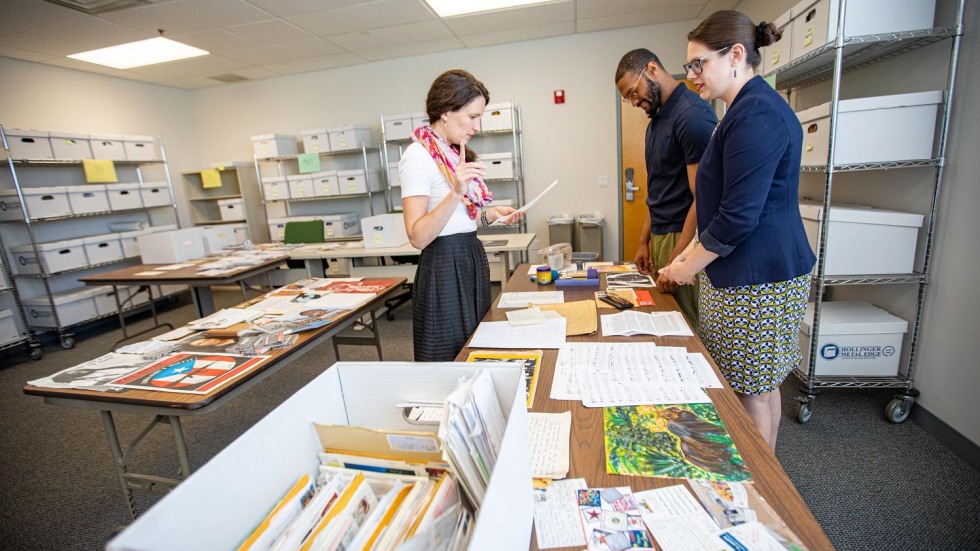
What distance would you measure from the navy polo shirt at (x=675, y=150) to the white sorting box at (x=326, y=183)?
390 centimetres

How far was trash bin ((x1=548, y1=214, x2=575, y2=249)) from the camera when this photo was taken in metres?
4.82

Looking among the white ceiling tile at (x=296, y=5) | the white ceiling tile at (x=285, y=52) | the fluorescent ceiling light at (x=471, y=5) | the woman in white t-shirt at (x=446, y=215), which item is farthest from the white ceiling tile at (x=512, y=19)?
the woman in white t-shirt at (x=446, y=215)

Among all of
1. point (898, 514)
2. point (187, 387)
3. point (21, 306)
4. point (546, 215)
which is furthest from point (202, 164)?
point (898, 514)

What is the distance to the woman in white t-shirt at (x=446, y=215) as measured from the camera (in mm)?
1479

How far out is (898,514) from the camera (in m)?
1.50

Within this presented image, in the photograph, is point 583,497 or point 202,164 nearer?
point 583,497

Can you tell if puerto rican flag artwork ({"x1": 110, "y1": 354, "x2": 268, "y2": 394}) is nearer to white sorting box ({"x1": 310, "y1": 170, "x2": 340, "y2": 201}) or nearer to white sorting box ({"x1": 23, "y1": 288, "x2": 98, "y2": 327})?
white sorting box ({"x1": 23, "y1": 288, "x2": 98, "y2": 327})

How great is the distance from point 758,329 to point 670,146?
0.76m

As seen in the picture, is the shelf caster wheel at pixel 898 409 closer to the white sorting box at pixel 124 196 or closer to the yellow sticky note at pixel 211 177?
the white sorting box at pixel 124 196

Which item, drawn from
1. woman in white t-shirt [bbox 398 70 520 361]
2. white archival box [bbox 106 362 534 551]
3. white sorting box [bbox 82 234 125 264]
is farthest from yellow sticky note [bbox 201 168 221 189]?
white archival box [bbox 106 362 534 551]

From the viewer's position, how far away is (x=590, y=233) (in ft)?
15.5

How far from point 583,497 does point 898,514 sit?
1535 millimetres

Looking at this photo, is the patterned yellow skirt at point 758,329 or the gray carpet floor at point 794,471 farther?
the gray carpet floor at point 794,471

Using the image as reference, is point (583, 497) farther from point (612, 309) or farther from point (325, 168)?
point (325, 168)
